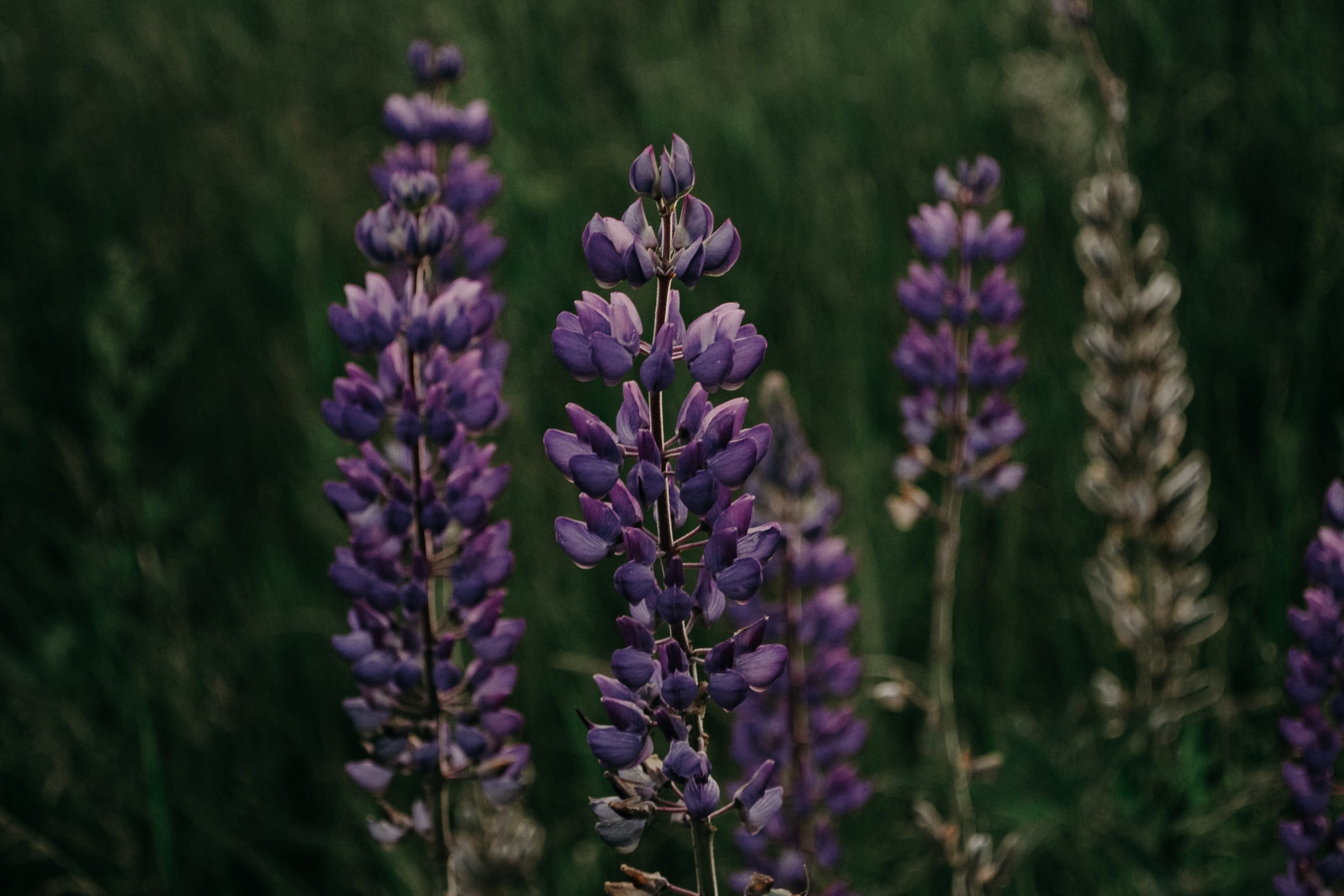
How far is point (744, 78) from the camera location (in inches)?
200

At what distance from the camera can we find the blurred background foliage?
7.85 feet

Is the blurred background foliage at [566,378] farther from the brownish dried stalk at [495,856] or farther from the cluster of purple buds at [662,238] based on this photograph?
the cluster of purple buds at [662,238]

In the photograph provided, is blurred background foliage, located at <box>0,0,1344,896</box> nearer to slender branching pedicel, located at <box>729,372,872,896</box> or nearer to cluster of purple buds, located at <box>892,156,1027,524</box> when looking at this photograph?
slender branching pedicel, located at <box>729,372,872,896</box>

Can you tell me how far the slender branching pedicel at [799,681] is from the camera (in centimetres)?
190

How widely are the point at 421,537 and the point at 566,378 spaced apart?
6.91 ft

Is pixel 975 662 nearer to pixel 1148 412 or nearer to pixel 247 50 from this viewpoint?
pixel 1148 412

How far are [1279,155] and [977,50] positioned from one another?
5.93 ft

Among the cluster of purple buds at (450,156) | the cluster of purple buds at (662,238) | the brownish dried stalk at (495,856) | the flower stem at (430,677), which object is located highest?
the cluster of purple buds at (450,156)

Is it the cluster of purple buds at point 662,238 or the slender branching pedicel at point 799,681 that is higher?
the cluster of purple buds at point 662,238

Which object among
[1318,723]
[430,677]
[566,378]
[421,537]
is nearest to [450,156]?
[421,537]

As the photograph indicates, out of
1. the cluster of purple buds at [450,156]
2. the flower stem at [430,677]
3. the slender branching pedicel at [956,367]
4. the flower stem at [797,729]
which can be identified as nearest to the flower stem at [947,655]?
the slender branching pedicel at [956,367]

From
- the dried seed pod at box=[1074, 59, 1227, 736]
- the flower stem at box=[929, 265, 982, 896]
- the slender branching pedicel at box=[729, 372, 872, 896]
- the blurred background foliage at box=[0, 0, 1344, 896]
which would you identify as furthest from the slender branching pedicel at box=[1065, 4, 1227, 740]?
the slender branching pedicel at box=[729, 372, 872, 896]

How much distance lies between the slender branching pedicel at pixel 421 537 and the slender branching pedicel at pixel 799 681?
57 cm

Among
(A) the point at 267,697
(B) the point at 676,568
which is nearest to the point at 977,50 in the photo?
(A) the point at 267,697
